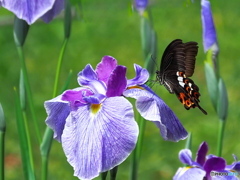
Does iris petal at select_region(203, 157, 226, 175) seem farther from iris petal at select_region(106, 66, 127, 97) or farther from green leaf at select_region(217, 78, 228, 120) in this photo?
green leaf at select_region(217, 78, 228, 120)

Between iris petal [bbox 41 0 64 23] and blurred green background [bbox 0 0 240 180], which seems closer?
iris petal [bbox 41 0 64 23]

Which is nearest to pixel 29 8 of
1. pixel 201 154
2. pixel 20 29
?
pixel 20 29

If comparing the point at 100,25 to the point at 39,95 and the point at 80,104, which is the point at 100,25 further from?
the point at 80,104

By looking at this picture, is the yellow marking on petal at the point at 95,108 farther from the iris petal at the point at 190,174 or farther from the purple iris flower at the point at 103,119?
the iris petal at the point at 190,174

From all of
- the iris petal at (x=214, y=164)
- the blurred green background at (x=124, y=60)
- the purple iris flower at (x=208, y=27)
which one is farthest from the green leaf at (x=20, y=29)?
the blurred green background at (x=124, y=60)

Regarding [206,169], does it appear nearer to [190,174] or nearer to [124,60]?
[190,174]

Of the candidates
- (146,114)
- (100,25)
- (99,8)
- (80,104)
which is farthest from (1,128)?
(99,8)

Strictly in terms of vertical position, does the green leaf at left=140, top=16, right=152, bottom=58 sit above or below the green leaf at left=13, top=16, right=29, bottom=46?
below

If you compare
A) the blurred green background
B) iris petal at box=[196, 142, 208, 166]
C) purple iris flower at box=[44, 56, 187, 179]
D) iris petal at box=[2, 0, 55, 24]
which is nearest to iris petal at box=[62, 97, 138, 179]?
purple iris flower at box=[44, 56, 187, 179]
